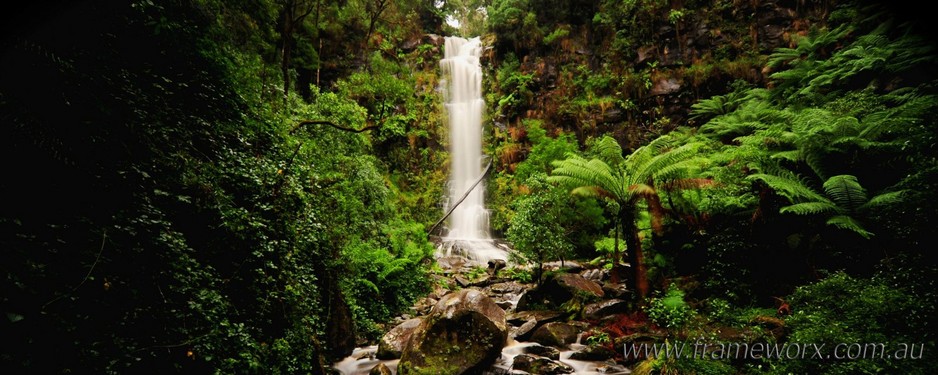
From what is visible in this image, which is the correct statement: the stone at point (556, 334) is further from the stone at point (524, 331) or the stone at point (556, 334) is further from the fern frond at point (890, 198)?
the fern frond at point (890, 198)

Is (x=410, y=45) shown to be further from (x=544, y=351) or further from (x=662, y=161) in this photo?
(x=544, y=351)

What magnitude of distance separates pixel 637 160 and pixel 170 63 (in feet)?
23.0

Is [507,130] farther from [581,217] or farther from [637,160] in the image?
[637,160]

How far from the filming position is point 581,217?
32.8 ft

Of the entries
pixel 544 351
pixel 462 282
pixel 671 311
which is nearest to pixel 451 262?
pixel 462 282

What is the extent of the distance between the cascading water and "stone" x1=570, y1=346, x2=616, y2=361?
8.75m

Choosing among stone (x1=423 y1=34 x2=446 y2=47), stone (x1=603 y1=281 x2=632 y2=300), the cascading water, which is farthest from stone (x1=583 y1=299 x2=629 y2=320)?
stone (x1=423 y1=34 x2=446 y2=47)

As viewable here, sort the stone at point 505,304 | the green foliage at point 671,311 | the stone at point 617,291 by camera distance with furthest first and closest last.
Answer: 1. the stone at point 505,304
2. the stone at point 617,291
3. the green foliage at point 671,311

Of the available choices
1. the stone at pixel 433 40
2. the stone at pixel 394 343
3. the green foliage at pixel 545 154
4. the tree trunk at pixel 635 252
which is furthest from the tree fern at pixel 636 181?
the stone at pixel 433 40

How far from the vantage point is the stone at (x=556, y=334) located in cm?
583

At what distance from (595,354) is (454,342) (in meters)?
2.06

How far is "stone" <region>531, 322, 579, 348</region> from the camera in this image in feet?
19.1

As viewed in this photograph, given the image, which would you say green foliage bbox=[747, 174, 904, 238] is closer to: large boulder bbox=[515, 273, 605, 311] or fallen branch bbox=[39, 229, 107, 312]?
large boulder bbox=[515, 273, 605, 311]

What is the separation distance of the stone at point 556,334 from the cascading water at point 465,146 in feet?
26.0
